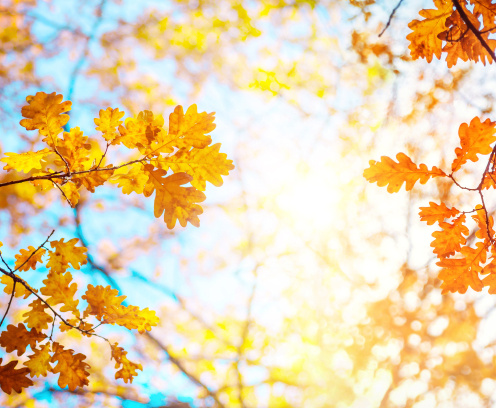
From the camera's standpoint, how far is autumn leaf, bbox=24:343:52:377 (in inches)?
43.6

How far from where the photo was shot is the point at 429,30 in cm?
125

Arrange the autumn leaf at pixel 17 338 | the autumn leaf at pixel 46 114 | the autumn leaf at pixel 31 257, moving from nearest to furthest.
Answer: the autumn leaf at pixel 46 114 < the autumn leaf at pixel 17 338 < the autumn leaf at pixel 31 257

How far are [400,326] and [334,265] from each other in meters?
1.83

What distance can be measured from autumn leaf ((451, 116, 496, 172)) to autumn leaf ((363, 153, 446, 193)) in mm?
136

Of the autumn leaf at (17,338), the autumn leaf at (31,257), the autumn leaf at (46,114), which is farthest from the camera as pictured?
the autumn leaf at (31,257)

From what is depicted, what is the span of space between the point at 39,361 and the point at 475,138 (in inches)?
81.6

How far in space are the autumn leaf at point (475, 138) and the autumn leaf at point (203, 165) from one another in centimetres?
101

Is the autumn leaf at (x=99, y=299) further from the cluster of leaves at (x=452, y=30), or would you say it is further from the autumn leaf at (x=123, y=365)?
Answer: the cluster of leaves at (x=452, y=30)

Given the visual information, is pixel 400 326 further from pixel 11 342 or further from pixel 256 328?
pixel 11 342

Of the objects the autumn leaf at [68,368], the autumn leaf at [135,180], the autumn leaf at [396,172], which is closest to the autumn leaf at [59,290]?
the autumn leaf at [68,368]

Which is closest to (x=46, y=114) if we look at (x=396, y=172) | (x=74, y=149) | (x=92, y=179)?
(x=74, y=149)

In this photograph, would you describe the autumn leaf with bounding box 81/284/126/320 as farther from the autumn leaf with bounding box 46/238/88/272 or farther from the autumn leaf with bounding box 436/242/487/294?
the autumn leaf with bounding box 436/242/487/294

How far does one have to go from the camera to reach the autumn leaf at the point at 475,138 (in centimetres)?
110

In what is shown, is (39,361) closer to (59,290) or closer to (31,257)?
(59,290)
